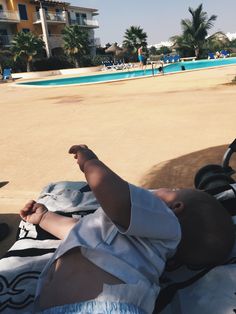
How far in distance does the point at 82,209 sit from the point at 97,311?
1.19 meters

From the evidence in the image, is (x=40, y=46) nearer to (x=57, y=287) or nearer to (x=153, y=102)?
(x=153, y=102)

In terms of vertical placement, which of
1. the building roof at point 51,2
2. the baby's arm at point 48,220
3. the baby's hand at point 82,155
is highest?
the building roof at point 51,2

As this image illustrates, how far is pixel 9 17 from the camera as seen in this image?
1407 inches

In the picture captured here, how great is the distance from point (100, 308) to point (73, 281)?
18 cm

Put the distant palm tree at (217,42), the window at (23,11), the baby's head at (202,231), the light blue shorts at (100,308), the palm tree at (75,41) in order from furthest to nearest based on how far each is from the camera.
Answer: the distant palm tree at (217,42) < the window at (23,11) < the palm tree at (75,41) < the baby's head at (202,231) < the light blue shorts at (100,308)

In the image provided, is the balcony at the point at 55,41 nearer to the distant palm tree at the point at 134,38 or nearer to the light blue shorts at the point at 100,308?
the distant palm tree at the point at 134,38

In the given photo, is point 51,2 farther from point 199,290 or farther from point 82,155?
point 199,290

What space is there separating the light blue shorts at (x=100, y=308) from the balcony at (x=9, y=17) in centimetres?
3793

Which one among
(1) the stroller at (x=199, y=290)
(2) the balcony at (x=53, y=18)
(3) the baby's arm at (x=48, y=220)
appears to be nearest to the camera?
(1) the stroller at (x=199, y=290)

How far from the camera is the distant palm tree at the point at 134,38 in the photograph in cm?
4356

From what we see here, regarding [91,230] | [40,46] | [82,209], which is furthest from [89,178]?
[40,46]

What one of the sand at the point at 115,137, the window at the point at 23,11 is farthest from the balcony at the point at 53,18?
the sand at the point at 115,137

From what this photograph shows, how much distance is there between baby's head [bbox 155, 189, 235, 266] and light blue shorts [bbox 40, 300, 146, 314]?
14.9 inches

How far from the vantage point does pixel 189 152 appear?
4812mm
